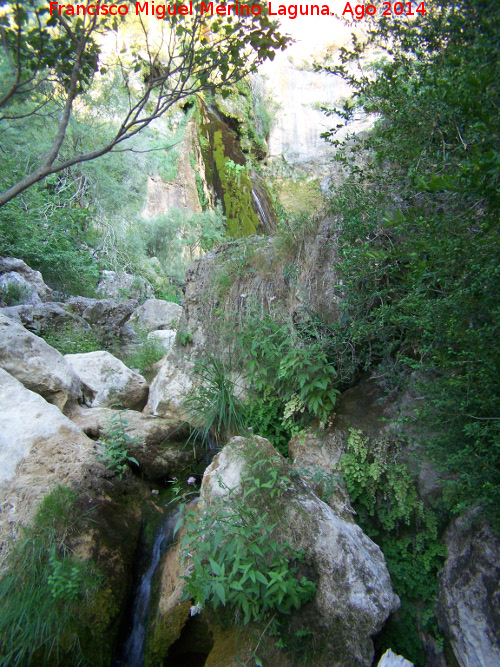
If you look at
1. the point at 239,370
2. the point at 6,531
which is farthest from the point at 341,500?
the point at 6,531

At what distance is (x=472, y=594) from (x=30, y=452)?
11.9ft

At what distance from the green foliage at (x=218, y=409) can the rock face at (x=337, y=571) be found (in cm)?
131

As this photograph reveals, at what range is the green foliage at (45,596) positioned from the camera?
2.50 m

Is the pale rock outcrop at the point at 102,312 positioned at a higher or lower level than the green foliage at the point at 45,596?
higher

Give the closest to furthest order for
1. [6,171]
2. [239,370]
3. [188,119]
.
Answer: [239,370] → [6,171] → [188,119]

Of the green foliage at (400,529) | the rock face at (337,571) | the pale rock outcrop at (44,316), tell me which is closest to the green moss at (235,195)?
the pale rock outcrop at (44,316)

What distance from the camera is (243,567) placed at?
93.4 inches

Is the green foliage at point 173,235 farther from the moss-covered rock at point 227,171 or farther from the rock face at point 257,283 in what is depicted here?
the rock face at point 257,283

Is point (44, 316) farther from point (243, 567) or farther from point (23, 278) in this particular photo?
point (243, 567)

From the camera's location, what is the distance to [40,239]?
32.0 ft

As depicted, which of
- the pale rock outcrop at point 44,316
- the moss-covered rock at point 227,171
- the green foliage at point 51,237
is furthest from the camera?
the moss-covered rock at point 227,171

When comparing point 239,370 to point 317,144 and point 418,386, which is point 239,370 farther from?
point 317,144

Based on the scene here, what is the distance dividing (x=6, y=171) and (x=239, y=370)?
6981 millimetres

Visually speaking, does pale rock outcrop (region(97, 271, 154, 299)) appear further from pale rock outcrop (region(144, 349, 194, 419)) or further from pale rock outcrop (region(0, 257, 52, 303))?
pale rock outcrop (region(144, 349, 194, 419))
